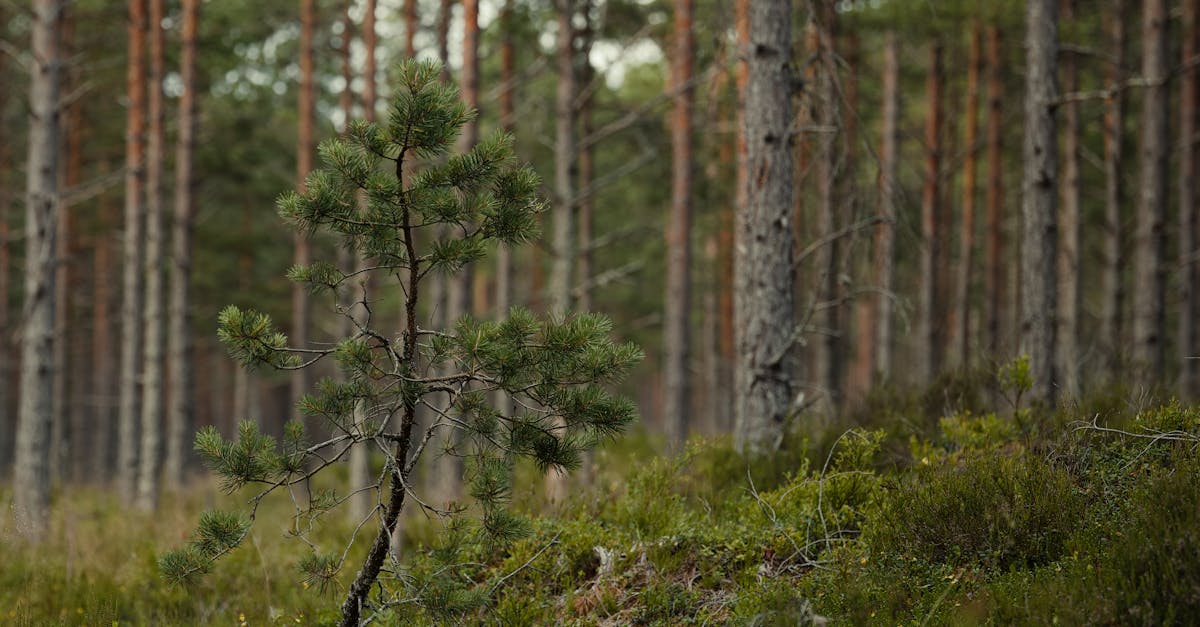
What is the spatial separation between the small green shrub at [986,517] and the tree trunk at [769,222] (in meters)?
2.32

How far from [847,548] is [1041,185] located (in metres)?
6.08

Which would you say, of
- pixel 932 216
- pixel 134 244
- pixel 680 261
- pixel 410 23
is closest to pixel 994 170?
pixel 932 216

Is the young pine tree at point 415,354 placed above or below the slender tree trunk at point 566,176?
below

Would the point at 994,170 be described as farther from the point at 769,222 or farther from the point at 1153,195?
the point at 769,222

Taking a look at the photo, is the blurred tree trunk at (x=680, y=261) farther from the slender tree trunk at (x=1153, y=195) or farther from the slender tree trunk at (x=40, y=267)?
the slender tree trunk at (x=40, y=267)

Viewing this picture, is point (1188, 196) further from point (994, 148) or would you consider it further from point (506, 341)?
point (506, 341)

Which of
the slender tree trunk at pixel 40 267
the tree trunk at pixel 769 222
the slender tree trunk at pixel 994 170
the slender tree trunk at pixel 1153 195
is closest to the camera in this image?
the tree trunk at pixel 769 222

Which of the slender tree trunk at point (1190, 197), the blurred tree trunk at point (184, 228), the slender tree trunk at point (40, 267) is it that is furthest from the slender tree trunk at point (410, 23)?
the slender tree trunk at point (1190, 197)

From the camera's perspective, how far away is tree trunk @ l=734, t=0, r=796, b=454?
22.9 feet

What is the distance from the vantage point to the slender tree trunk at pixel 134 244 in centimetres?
1429

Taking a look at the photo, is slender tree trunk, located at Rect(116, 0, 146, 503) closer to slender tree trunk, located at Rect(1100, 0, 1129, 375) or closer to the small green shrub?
the small green shrub

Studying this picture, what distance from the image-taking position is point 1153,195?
12.9 metres

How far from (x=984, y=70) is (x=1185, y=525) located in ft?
A: 58.7

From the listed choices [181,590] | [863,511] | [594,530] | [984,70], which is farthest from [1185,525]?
[984,70]
